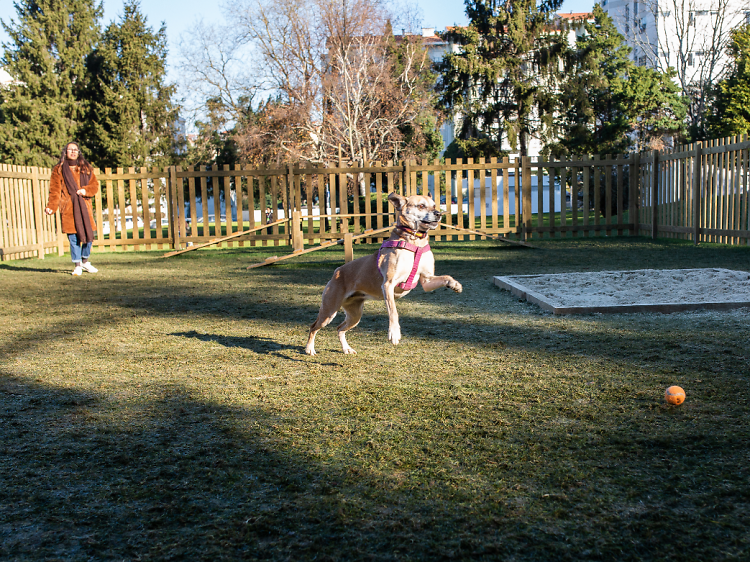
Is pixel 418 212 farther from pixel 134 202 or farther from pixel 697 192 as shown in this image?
pixel 134 202

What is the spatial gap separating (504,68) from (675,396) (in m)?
33.5

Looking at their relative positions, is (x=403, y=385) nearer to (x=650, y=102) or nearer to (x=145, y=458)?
(x=145, y=458)

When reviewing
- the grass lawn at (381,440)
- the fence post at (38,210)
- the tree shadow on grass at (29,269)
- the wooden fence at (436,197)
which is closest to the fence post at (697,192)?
the wooden fence at (436,197)

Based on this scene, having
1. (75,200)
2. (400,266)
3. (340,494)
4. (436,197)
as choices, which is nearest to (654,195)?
(436,197)

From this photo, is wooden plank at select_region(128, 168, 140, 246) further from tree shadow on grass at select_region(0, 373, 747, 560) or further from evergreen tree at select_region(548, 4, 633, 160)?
evergreen tree at select_region(548, 4, 633, 160)

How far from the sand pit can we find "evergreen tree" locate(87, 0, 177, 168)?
31853 mm

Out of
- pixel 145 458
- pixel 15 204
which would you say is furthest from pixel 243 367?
pixel 15 204

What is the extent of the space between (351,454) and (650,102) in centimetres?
3515

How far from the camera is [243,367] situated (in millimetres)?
4688


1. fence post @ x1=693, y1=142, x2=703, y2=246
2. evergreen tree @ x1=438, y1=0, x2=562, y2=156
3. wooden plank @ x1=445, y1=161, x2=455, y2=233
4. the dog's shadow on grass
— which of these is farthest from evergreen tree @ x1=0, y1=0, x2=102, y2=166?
the dog's shadow on grass

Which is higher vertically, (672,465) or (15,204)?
(15,204)

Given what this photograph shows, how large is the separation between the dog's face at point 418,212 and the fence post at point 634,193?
14.3 meters

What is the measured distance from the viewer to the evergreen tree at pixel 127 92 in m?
35.5

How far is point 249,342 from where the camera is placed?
560 centimetres
